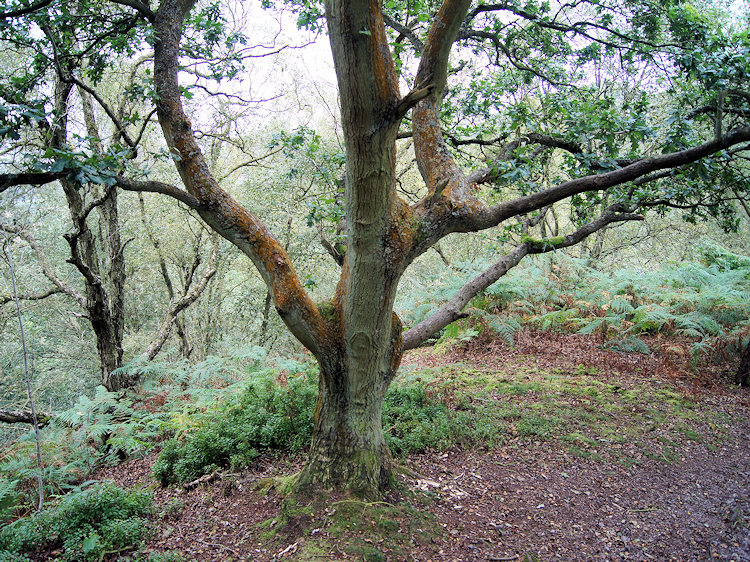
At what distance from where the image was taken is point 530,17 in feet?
17.4

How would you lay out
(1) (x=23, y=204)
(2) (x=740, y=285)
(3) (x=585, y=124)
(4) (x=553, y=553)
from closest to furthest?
(4) (x=553, y=553), (3) (x=585, y=124), (2) (x=740, y=285), (1) (x=23, y=204)

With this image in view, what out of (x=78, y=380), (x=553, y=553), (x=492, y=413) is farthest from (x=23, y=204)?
(x=553, y=553)

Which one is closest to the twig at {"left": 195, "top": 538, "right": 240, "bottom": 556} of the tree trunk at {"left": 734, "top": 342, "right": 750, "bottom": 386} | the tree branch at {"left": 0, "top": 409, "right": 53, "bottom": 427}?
the tree branch at {"left": 0, "top": 409, "right": 53, "bottom": 427}

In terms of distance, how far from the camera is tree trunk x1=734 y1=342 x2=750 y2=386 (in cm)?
662

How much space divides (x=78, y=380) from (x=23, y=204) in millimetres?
6760

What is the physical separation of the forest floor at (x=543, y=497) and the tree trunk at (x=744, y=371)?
21 cm

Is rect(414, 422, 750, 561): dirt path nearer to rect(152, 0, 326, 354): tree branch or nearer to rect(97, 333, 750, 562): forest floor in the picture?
rect(97, 333, 750, 562): forest floor

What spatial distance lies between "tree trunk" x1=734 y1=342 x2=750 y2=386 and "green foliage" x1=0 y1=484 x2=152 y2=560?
8.14 m

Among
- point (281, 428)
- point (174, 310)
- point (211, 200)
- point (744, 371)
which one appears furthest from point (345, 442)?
point (174, 310)

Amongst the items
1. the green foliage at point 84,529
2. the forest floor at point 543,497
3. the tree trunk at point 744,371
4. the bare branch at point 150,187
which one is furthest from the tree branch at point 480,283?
the tree trunk at point 744,371

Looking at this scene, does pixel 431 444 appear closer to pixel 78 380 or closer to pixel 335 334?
pixel 335 334

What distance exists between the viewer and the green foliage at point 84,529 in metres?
3.13

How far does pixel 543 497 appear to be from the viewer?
13.7 feet

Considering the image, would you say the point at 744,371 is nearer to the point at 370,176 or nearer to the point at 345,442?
the point at 345,442
